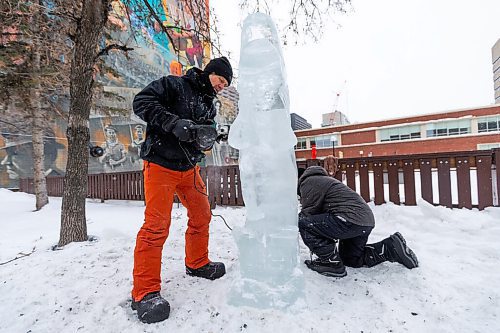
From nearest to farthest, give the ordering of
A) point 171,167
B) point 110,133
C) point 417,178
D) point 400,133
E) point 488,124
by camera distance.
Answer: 1. point 171,167
2. point 417,178
3. point 110,133
4. point 488,124
5. point 400,133

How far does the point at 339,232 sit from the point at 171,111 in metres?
1.74

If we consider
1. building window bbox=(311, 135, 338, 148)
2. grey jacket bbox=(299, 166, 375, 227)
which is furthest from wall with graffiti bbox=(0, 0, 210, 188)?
building window bbox=(311, 135, 338, 148)

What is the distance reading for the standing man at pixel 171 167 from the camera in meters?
1.86

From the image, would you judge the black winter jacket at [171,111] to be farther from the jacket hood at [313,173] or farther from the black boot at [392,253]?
the black boot at [392,253]

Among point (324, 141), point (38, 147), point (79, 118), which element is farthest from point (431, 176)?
point (324, 141)

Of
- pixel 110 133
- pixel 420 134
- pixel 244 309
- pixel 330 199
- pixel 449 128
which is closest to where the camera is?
pixel 244 309

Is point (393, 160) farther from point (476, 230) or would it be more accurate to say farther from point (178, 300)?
point (178, 300)

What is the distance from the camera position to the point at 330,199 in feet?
8.39

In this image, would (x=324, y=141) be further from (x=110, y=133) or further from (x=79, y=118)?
(x=79, y=118)

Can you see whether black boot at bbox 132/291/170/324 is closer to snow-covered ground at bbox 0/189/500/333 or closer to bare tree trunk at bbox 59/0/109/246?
snow-covered ground at bbox 0/189/500/333

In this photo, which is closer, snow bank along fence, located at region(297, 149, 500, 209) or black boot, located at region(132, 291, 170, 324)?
black boot, located at region(132, 291, 170, 324)

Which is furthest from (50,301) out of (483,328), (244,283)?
(483,328)

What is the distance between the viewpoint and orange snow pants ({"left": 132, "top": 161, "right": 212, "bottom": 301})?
186cm

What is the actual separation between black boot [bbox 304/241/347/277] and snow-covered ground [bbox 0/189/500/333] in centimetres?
6
